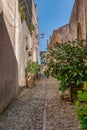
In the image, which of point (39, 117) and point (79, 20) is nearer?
point (39, 117)

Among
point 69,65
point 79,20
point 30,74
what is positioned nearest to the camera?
point 69,65

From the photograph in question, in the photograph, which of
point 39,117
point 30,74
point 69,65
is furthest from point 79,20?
point 39,117

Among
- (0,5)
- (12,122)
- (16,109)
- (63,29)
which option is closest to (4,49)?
(0,5)

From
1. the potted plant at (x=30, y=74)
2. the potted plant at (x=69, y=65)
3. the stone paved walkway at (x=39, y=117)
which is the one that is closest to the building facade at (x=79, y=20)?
the potted plant at (x=30, y=74)

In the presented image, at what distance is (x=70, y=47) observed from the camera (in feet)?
28.9

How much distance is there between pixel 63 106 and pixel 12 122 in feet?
7.36

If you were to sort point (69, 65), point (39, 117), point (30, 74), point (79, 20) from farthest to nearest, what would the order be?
point (30, 74), point (79, 20), point (69, 65), point (39, 117)

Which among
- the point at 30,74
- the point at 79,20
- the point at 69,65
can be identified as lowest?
the point at 30,74

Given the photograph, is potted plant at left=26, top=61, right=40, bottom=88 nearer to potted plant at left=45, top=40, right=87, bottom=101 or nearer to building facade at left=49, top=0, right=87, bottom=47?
building facade at left=49, top=0, right=87, bottom=47

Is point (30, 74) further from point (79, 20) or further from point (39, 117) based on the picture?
point (39, 117)

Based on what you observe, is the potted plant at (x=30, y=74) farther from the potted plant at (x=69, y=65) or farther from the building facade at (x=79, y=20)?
the potted plant at (x=69, y=65)

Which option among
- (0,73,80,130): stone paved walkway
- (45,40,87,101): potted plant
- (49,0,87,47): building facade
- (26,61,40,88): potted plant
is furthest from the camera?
(26,61,40,88): potted plant

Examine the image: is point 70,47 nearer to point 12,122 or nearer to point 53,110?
point 53,110

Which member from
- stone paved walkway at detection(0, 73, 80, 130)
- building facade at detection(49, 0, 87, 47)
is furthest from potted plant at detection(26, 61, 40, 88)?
stone paved walkway at detection(0, 73, 80, 130)
